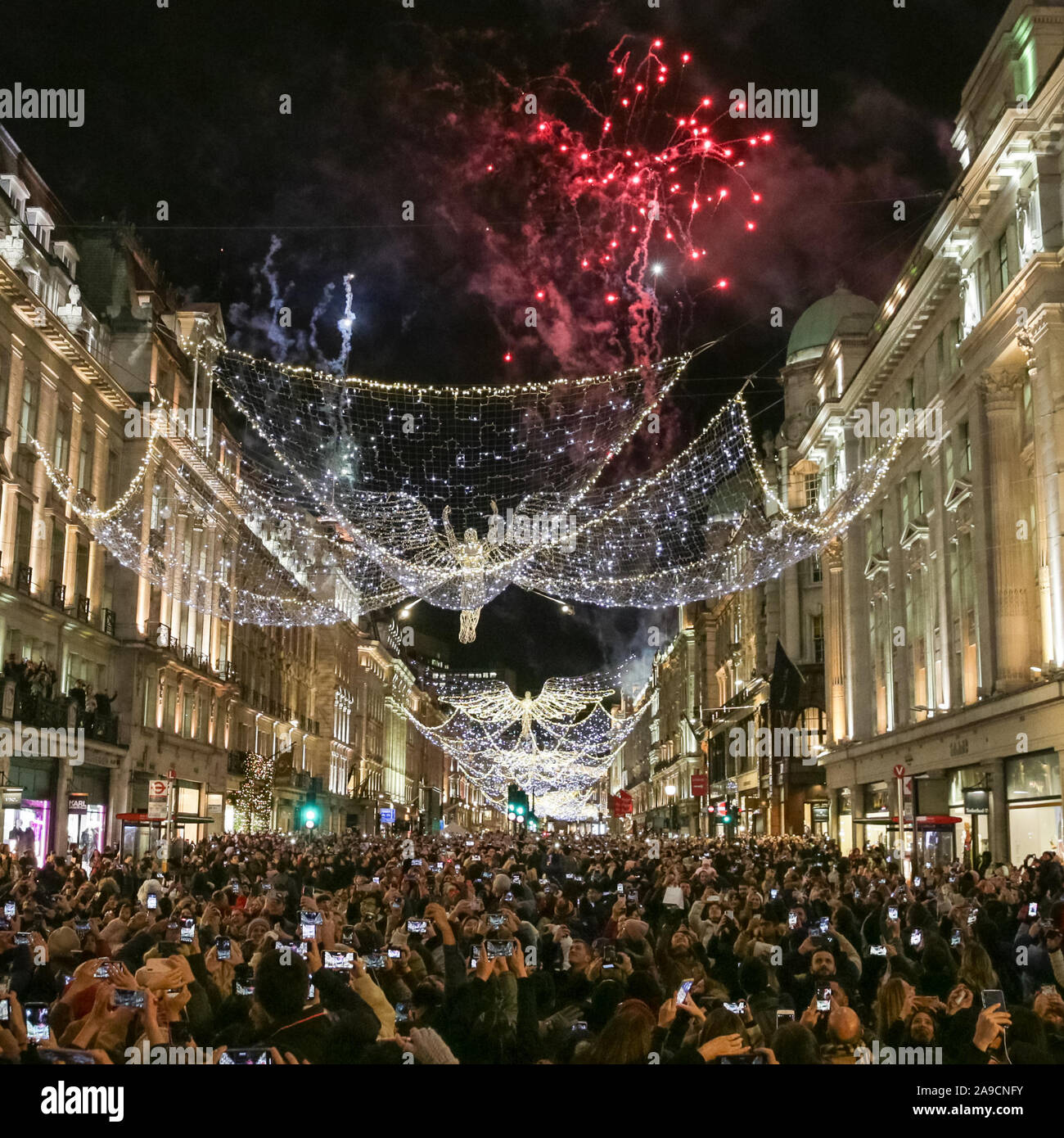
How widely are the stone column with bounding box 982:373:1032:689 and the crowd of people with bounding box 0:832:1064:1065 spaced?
12.9 meters

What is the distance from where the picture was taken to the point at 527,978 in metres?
9.84

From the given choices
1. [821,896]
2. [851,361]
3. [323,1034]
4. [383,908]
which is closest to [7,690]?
[383,908]

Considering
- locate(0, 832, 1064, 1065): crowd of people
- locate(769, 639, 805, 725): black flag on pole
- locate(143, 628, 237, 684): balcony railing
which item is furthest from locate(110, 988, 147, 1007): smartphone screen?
locate(769, 639, 805, 725): black flag on pole

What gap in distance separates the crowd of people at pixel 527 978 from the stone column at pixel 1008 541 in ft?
42.2

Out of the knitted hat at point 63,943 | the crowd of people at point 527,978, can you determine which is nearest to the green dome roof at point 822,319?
the crowd of people at point 527,978

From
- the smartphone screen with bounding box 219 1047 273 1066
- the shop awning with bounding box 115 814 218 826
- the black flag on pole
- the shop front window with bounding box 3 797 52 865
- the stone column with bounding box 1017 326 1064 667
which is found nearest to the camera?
the smartphone screen with bounding box 219 1047 273 1066

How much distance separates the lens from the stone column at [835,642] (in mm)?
52719

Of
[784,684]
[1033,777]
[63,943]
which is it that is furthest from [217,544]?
[63,943]

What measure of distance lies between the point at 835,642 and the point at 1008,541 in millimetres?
22503

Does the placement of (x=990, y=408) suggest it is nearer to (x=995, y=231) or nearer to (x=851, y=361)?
(x=995, y=231)

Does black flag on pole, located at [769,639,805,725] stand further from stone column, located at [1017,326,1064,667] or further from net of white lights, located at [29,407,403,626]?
stone column, located at [1017,326,1064,667]

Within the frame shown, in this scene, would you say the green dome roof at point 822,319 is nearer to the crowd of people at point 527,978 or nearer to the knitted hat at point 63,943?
the crowd of people at point 527,978

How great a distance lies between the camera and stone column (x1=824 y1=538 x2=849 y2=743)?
52719 mm
